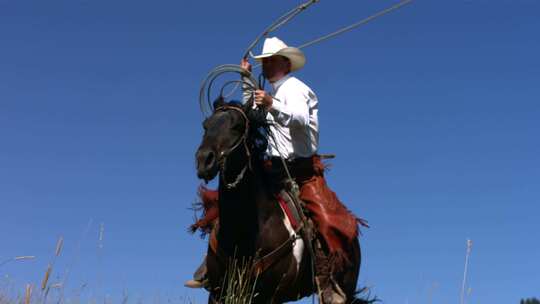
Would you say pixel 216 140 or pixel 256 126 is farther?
pixel 256 126

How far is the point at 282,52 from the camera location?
9.28 metres

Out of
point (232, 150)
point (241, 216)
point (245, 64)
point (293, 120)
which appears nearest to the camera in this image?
point (232, 150)

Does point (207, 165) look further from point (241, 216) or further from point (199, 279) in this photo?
point (199, 279)

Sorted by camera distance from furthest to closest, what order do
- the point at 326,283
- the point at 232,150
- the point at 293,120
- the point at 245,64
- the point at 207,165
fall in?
the point at 245,64, the point at 326,283, the point at 293,120, the point at 232,150, the point at 207,165

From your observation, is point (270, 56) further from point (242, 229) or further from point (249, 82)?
point (242, 229)

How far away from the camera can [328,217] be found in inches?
353

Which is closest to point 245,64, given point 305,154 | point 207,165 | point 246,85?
point 246,85

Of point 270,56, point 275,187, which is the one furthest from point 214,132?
point 270,56

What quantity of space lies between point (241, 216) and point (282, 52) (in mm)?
2353

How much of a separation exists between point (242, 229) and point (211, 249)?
1.80 ft

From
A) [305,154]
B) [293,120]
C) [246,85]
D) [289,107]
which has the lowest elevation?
[305,154]

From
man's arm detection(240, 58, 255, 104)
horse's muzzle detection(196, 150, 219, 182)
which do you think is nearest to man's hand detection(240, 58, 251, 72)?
man's arm detection(240, 58, 255, 104)

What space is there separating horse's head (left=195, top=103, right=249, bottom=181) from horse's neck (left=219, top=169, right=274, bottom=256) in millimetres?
362

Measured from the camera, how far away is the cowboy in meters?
8.70
